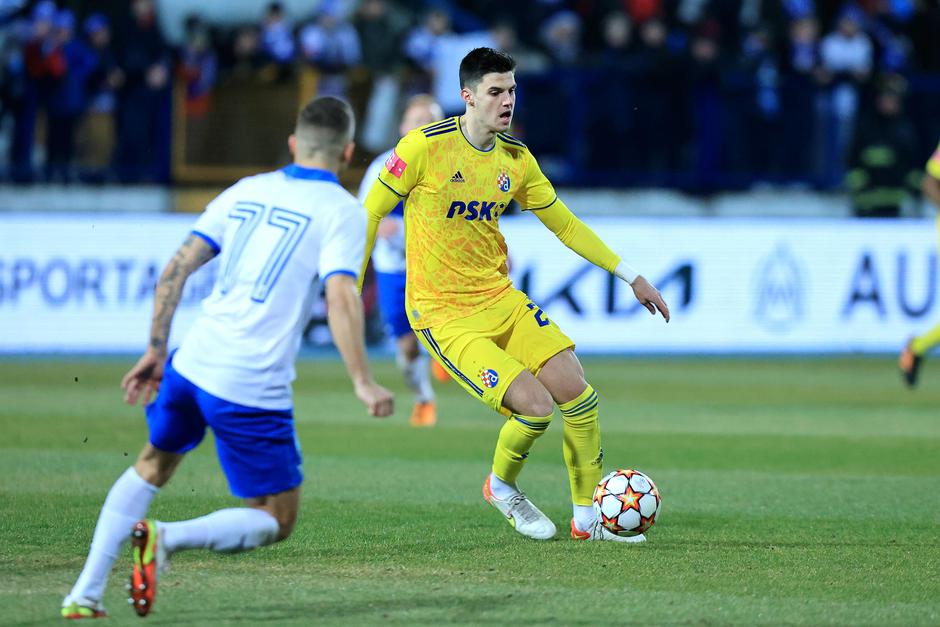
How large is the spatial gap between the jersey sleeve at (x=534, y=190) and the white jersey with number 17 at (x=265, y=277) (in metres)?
2.15

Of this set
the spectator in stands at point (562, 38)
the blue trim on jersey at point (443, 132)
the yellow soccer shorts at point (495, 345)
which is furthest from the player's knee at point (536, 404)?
the spectator in stands at point (562, 38)

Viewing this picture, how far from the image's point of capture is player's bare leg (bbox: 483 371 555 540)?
7020 millimetres

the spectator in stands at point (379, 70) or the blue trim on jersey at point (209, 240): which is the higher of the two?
the spectator in stands at point (379, 70)

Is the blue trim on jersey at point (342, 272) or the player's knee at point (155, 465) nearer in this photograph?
the blue trim on jersey at point (342, 272)

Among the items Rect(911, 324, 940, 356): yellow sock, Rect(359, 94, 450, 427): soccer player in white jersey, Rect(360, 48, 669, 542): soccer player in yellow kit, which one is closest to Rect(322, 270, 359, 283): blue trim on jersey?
Rect(360, 48, 669, 542): soccer player in yellow kit

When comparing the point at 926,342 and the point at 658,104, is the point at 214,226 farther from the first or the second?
the point at 658,104

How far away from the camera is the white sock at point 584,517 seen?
7238mm

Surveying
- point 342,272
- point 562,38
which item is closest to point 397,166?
point 342,272

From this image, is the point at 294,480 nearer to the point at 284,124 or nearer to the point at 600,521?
the point at 600,521

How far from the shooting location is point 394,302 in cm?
1162

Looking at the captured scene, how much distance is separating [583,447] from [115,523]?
2600 mm

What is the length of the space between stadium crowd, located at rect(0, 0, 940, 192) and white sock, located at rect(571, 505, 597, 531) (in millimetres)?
11832

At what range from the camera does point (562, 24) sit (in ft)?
63.9

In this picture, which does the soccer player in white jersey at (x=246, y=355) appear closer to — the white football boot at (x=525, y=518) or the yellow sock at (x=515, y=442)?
the yellow sock at (x=515, y=442)
